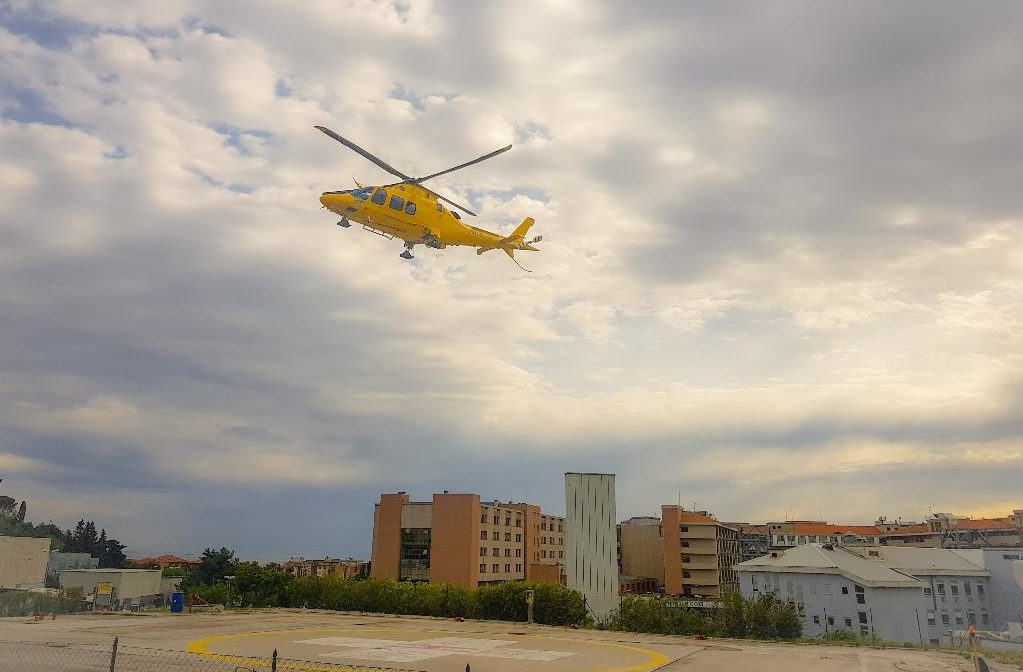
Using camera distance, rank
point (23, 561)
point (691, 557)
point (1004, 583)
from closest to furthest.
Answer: point (23, 561)
point (1004, 583)
point (691, 557)

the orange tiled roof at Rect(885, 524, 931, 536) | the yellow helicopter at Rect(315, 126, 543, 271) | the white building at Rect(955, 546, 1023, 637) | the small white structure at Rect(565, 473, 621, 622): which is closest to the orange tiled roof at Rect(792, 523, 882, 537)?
the orange tiled roof at Rect(885, 524, 931, 536)

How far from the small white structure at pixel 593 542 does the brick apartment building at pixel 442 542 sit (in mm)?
37354

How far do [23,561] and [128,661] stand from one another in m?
43.1

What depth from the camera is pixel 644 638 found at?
29.1 m

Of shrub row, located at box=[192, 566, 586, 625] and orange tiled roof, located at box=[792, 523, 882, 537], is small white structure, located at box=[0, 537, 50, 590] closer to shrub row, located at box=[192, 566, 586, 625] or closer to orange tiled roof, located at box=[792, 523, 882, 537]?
shrub row, located at box=[192, 566, 586, 625]

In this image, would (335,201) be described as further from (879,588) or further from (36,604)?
(879,588)

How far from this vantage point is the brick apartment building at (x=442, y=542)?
2859 inches

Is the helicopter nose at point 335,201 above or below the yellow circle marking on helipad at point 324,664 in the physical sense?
above

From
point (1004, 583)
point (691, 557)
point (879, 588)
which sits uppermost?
point (691, 557)

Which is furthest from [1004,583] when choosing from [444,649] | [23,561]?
[23,561]

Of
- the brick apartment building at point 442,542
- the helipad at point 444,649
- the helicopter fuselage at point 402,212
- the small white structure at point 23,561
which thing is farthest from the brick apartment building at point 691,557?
the helicopter fuselage at point 402,212

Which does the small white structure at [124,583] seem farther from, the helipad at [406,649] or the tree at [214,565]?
the tree at [214,565]

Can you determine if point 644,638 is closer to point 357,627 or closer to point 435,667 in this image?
point 435,667

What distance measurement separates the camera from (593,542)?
36344 millimetres
